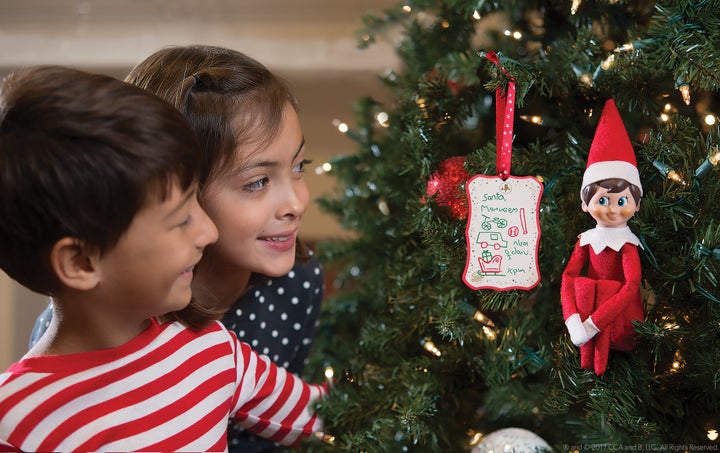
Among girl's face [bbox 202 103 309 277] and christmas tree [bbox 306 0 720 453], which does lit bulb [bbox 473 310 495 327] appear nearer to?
christmas tree [bbox 306 0 720 453]

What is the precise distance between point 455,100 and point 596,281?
329 mm

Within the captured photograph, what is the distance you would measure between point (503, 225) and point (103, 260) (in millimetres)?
440

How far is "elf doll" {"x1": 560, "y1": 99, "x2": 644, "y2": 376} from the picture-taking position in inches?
29.7

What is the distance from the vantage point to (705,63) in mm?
735

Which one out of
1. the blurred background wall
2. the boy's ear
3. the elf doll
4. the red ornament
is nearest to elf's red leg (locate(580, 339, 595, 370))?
the elf doll

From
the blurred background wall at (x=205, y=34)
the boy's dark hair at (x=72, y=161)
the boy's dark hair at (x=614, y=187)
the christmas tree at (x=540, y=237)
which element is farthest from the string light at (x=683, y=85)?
the blurred background wall at (x=205, y=34)

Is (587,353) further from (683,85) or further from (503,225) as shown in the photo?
(683,85)

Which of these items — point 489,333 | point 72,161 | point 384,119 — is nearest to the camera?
point 72,161

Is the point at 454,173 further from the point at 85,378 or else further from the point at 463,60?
the point at 85,378

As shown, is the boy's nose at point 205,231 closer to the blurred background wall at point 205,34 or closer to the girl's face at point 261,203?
the girl's face at point 261,203

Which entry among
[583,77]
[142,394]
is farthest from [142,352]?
[583,77]

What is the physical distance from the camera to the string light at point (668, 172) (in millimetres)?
760

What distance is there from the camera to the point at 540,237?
83cm

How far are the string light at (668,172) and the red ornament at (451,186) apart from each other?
215 mm
